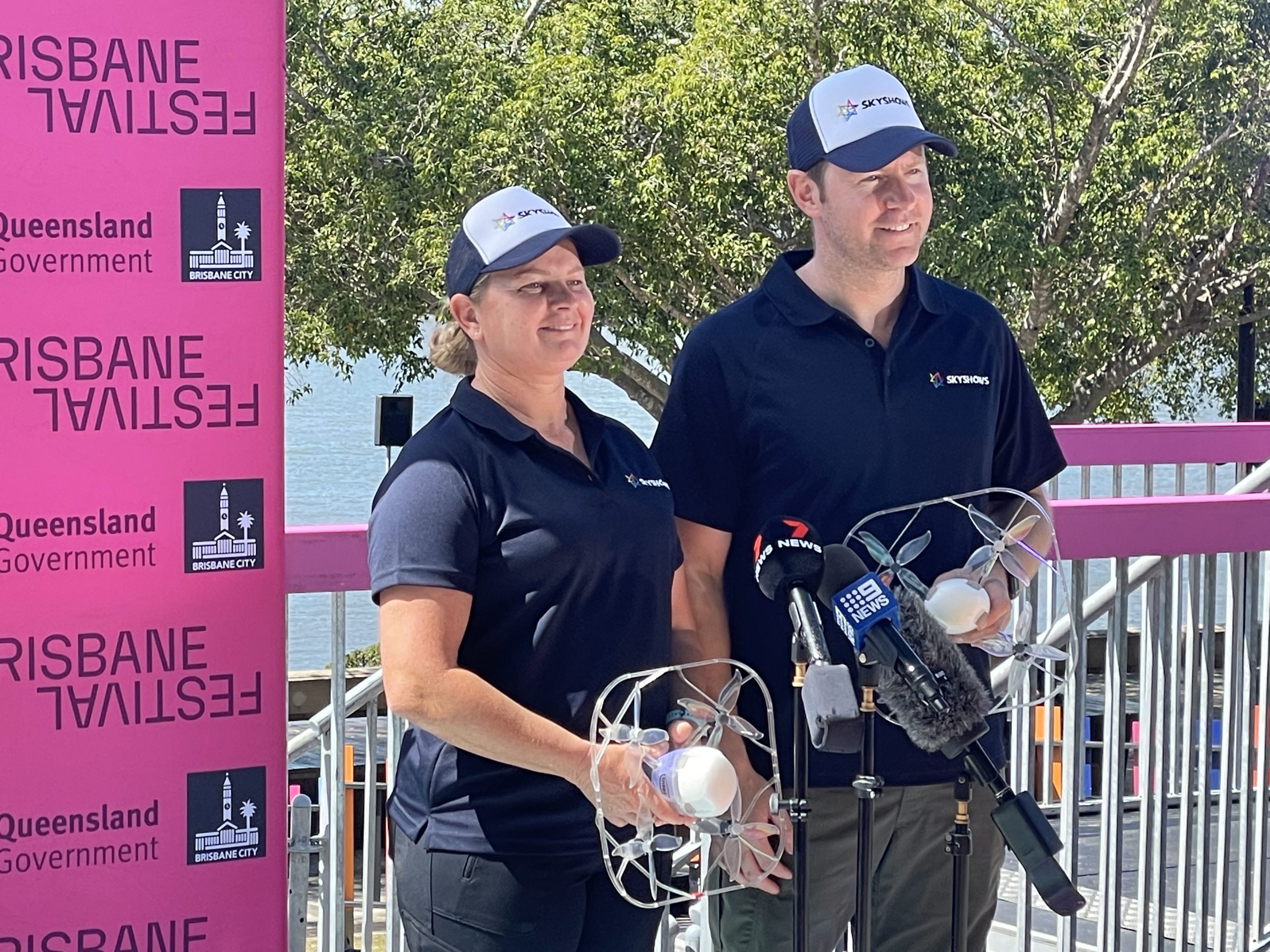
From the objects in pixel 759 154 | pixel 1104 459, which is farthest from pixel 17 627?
pixel 759 154

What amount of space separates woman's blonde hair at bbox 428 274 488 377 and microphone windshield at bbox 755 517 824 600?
61 centimetres

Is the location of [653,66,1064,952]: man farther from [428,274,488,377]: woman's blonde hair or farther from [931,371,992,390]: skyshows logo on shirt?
[428,274,488,377]: woman's blonde hair

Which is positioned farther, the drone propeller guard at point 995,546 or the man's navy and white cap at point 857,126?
the man's navy and white cap at point 857,126

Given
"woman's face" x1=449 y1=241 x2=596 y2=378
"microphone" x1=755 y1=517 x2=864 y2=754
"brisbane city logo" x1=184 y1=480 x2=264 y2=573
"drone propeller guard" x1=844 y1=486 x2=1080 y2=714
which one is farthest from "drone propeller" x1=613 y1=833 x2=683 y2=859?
"brisbane city logo" x1=184 y1=480 x2=264 y2=573

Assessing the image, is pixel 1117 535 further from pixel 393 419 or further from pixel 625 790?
pixel 393 419

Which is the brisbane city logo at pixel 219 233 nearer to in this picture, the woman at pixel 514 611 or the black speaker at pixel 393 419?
the woman at pixel 514 611

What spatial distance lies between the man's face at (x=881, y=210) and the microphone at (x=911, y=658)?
0.67 meters

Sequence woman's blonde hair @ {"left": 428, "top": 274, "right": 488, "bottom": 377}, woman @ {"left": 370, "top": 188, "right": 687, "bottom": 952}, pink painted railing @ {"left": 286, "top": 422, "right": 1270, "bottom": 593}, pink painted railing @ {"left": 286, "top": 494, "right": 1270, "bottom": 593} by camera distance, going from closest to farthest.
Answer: woman @ {"left": 370, "top": 188, "right": 687, "bottom": 952} → woman's blonde hair @ {"left": 428, "top": 274, "right": 488, "bottom": 377} → pink painted railing @ {"left": 286, "top": 422, "right": 1270, "bottom": 593} → pink painted railing @ {"left": 286, "top": 494, "right": 1270, "bottom": 593}

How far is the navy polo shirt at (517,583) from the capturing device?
7.40ft

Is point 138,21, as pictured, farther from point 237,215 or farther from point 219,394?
point 219,394

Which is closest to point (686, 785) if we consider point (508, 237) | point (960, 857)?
point (960, 857)

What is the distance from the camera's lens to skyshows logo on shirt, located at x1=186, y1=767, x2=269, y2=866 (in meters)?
2.74

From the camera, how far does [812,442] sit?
2.66 meters

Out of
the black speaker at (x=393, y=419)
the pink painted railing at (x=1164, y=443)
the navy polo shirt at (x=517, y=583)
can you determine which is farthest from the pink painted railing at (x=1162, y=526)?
the black speaker at (x=393, y=419)
